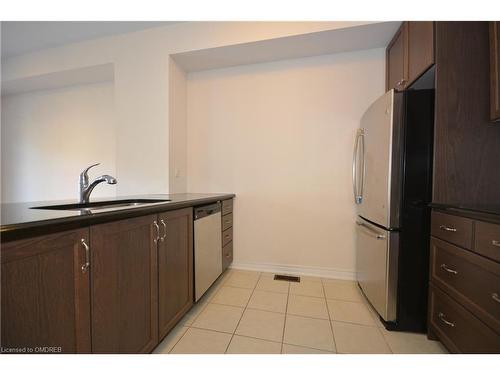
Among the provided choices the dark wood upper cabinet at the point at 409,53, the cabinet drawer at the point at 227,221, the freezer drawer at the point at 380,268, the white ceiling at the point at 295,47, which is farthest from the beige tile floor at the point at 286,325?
the white ceiling at the point at 295,47

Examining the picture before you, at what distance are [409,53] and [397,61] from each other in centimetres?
24

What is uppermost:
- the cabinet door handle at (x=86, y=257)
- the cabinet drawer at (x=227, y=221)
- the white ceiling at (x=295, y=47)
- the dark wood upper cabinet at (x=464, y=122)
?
the white ceiling at (x=295, y=47)

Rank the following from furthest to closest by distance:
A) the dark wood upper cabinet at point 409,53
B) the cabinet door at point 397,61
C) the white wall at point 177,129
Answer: the white wall at point 177,129
the cabinet door at point 397,61
the dark wood upper cabinet at point 409,53

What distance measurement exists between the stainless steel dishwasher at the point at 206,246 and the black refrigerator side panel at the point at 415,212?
56.0 inches

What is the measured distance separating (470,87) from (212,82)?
2345 millimetres

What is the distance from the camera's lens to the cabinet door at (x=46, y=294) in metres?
0.57

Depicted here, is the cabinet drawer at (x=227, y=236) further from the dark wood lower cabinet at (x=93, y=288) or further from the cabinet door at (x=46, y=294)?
the cabinet door at (x=46, y=294)

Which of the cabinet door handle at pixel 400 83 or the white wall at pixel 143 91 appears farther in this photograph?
the white wall at pixel 143 91

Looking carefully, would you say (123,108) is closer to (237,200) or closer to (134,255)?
(237,200)

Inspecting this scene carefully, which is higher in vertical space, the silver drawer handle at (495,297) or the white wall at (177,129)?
the white wall at (177,129)

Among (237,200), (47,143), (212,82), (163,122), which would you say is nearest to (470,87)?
(237,200)

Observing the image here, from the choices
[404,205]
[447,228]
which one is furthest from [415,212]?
[447,228]

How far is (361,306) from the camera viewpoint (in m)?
1.69

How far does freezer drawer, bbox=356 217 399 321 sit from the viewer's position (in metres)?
1.39
